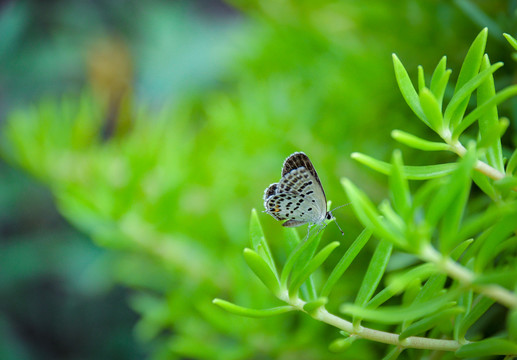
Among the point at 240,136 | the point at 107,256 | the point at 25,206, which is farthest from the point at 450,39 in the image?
the point at 25,206

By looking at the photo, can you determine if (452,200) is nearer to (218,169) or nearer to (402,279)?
(402,279)

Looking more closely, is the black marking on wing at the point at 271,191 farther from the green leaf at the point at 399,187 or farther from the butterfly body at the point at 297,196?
the green leaf at the point at 399,187

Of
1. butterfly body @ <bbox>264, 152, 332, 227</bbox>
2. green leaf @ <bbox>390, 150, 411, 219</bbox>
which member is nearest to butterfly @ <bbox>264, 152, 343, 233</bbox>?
butterfly body @ <bbox>264, 152, 332, 227</bbox>

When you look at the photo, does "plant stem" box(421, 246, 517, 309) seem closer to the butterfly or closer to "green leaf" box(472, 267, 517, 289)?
"green leaf" box(472, 267, 517, 289)

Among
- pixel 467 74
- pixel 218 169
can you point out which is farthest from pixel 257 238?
pixel 218 169

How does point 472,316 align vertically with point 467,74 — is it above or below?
below

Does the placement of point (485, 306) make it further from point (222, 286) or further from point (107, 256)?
point (107, 256)
